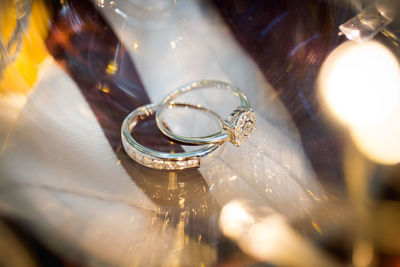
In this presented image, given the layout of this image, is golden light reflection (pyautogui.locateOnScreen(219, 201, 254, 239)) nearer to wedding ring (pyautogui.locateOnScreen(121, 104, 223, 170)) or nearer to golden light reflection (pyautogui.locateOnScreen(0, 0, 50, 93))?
wedding ring (pyautogui.locateOnScreen(121, 104, 223, 170))

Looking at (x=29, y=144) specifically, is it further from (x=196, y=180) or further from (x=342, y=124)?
(x=342, y=124)

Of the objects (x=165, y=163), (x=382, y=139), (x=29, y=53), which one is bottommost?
(x=382, y=139)

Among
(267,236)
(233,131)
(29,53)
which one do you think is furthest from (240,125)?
(29,53)

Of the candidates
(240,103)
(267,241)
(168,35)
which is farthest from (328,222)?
(168,35)

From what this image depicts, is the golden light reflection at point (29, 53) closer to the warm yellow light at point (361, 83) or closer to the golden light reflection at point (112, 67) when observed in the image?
the golden light reflection at point (112, 67)

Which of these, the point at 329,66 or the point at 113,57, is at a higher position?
the point at 113,57

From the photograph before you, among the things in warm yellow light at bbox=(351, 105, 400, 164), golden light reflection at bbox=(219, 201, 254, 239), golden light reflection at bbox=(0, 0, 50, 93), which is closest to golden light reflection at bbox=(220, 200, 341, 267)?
golden light reflection at bbox=(219, 201, 254, 239)

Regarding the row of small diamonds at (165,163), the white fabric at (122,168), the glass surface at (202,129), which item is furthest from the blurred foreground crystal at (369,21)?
the row of small diamonds at (165,163)

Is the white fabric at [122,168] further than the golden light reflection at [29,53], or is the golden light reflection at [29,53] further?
the golden light reflection at [29,53]

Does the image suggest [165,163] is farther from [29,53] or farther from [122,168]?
[29,53]
